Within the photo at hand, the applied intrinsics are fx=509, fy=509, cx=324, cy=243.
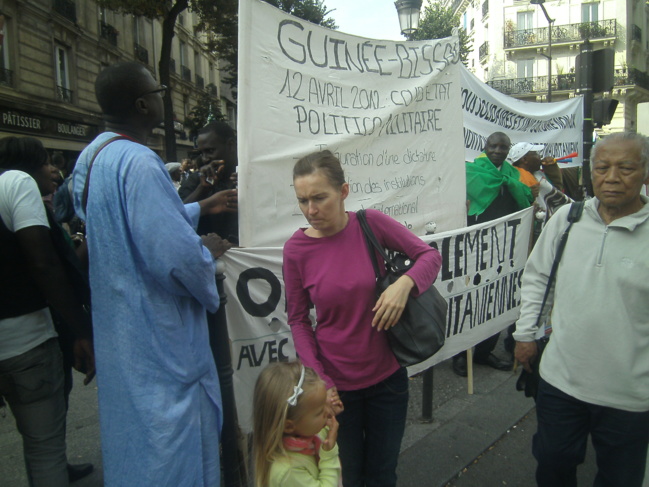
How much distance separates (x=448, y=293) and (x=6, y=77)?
1725 cm

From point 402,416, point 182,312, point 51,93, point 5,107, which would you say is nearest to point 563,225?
point 402,416

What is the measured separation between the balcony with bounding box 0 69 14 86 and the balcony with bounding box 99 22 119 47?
644 centimetres

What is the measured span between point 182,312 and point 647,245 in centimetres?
177

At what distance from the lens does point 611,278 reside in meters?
2.02

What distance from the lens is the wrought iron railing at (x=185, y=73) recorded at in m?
30.9

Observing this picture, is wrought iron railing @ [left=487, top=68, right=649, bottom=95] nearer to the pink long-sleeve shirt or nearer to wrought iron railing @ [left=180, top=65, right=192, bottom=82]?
wrought iron railing @ [left=180, top=65, right=192, bottom=82]

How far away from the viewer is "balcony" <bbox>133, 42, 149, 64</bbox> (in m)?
24.5

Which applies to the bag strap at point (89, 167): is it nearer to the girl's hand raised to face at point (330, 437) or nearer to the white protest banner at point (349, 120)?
the white protest banner at point (349, 120)

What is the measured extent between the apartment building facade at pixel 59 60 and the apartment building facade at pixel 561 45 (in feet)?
96.0

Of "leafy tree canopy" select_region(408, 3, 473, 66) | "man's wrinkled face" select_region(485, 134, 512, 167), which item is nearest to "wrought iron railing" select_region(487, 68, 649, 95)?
"leafy tree canopy" select_region(408, 3, 473, 66)

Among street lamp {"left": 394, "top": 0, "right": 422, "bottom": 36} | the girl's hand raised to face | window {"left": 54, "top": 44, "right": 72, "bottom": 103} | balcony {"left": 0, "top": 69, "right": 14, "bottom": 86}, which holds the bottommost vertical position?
the girl's hand raised to face

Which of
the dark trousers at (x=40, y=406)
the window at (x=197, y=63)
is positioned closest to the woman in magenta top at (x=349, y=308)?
the dark trousers at (x=40, y=406)

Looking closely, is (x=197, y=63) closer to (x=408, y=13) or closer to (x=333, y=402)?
(x=408, y=13)

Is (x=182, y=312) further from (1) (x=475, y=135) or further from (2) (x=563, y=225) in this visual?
(1) (x=475, y=135)
